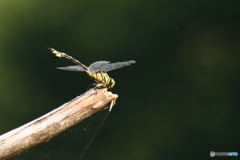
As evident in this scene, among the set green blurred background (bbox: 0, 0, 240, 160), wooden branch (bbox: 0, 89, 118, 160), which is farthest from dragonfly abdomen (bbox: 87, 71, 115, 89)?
green blurred background (bbox: 0, 0, 240, 160)

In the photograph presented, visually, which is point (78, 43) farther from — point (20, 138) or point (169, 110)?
point (20, 138)

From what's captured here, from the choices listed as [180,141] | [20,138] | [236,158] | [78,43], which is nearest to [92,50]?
[78,43]

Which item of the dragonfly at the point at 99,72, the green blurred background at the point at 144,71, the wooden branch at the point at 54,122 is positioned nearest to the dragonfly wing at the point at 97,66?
the dragonfly at the point at 99,72

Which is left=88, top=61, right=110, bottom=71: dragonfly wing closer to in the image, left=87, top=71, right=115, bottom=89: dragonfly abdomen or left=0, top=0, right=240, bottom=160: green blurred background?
left=87, top=71, right=115, bottom=89: dragonfly abdomen

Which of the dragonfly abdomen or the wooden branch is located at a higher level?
the dragonfly abdomen

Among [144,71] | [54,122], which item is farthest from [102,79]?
[144,71]

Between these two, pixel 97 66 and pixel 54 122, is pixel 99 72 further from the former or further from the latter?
pixel 54 122
